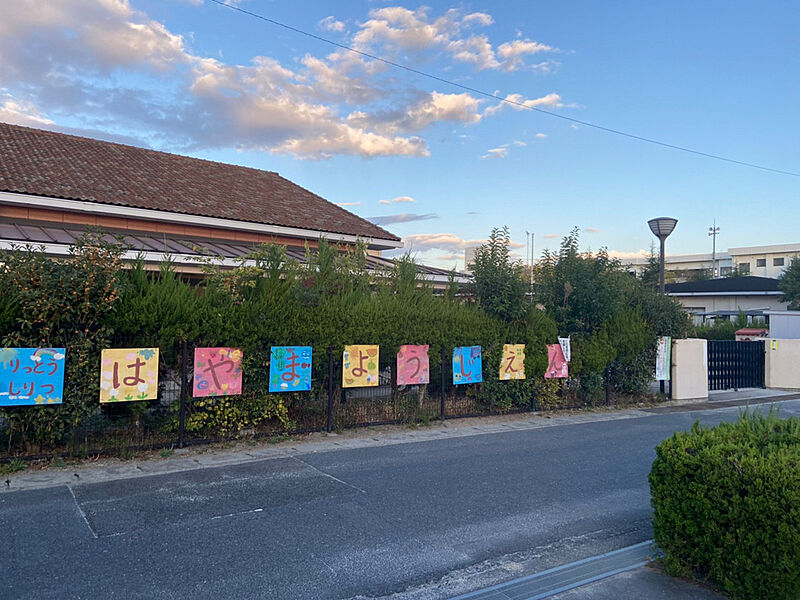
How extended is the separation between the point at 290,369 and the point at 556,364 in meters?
6.44

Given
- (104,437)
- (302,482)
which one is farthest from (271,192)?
(302,482)

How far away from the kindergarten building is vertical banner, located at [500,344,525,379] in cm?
267

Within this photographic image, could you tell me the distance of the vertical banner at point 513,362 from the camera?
484 inches

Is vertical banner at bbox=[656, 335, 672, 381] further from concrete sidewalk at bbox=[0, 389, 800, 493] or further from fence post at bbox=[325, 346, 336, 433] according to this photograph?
fence post at bbox=[325, 346, 336, 433]

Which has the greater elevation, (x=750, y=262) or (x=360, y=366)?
(x=750, y=262)

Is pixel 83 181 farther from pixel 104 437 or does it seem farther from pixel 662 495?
pixel 662 495

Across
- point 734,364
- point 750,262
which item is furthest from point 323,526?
point 750,262

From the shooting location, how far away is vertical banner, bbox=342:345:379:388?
10.2m

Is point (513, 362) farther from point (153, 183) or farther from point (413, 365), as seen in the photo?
point (153, 183)

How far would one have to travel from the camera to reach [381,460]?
8359mm

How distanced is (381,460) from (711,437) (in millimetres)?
4679

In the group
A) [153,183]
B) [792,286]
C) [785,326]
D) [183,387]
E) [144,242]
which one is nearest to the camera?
[183,387]

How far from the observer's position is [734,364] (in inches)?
728

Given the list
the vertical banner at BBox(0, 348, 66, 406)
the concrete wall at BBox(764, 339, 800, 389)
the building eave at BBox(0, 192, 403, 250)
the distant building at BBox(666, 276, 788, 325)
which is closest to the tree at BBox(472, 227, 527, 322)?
the building eave at BBox(0, 192, 403, 250)
